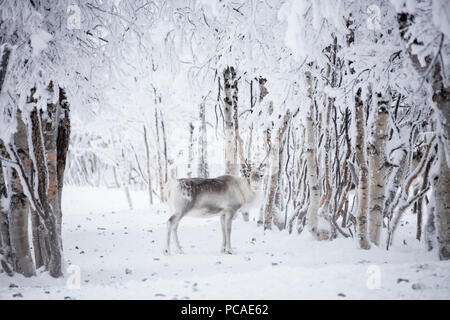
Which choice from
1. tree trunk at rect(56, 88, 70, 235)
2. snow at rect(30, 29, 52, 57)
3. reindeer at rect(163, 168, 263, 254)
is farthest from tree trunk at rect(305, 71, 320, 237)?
snow at rect(30, 29, 52, 57)

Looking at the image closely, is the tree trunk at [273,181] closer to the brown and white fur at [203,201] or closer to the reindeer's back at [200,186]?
the brown and white fur at [203,201]

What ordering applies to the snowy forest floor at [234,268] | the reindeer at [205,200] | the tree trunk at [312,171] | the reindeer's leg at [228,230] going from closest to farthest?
the snowy forest floor at [234,268] → the reindeer's leg at [228,230] → the reindeer at [205,200] → the tree trunk at [312,171]

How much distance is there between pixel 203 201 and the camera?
20.8ft

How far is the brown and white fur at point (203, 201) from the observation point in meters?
6.26

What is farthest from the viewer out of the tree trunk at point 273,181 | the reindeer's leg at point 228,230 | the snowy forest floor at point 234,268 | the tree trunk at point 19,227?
Result: the tree trunk at point 273,181

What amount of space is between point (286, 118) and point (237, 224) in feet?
10.6

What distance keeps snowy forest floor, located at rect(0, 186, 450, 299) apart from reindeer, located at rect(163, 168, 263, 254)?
1.70 ft

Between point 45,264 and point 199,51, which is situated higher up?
point 199,51

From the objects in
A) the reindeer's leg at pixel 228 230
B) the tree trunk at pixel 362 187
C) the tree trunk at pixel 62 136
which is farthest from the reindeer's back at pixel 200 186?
the tree trunk at pixel 362 187

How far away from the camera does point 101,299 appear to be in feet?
10.2

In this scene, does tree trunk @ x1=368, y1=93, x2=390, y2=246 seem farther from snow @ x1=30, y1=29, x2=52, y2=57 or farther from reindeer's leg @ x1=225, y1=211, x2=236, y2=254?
snow @ x1=30, y1=29, x2=52, y2=57

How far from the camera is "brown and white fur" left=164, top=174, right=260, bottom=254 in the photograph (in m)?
6.26
